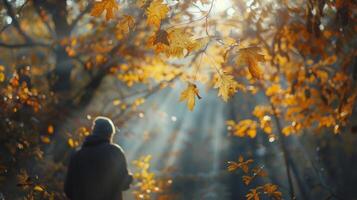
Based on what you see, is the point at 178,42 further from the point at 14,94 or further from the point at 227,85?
the point at 14,94

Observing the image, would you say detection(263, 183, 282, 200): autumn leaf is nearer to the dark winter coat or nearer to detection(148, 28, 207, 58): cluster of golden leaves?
detection(148, 28, 207, 58): cluster of golden leaves

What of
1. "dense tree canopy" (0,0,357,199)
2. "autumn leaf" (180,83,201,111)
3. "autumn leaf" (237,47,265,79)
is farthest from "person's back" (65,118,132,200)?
"autumn leaf" (237,47,265,79)

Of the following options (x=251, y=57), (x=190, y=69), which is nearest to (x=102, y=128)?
(x=251, y=57)

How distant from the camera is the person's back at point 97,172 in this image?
17.0 ft

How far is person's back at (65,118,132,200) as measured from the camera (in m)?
5.18

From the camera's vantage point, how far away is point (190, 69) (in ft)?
32.0

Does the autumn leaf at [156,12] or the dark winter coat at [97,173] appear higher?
the autumn leaf at [156,12]

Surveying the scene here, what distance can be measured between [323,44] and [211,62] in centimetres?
354

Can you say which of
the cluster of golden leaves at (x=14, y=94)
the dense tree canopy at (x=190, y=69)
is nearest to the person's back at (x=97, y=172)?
the dense tree canopy at (x=190, y=69)

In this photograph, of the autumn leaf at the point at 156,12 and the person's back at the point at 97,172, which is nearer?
the autumn leaf at the point at 156,12

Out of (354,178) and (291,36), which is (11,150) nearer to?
(291,36)

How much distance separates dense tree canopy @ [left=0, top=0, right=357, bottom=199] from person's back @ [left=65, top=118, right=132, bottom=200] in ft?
1.01

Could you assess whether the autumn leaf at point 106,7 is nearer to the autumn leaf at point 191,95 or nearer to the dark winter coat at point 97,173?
the autumn leaf at point 191,95

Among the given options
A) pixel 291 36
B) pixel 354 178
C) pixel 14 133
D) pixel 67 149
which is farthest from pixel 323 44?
pixel 354 178
